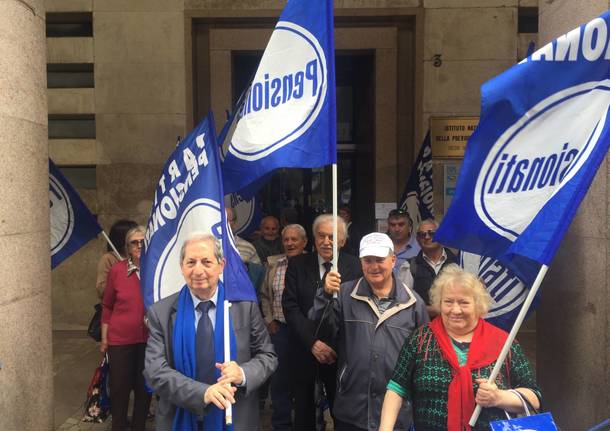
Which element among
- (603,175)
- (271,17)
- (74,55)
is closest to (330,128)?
(603,175)

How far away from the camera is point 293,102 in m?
3.71

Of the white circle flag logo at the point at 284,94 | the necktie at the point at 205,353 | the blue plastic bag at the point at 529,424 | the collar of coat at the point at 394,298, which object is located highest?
the white circle flag logo at the point at 284,94

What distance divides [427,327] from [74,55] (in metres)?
7.69

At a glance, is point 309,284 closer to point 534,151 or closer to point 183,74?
point 534,151

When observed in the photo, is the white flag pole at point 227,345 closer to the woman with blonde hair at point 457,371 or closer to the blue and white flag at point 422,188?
the woman with blonde hair at point 457,371

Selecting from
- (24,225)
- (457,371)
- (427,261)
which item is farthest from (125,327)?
(457,371)

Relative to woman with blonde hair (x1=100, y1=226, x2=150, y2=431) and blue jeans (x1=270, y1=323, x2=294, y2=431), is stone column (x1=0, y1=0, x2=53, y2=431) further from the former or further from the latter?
blue jeans (x1=270, y1=323, x2=294, y2=431)

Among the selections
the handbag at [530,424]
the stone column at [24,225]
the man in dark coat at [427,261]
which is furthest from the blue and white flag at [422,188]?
the handbag at [530,424]

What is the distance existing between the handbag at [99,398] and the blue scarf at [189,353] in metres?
2.34

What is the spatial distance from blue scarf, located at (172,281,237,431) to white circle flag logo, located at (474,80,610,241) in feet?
4.70

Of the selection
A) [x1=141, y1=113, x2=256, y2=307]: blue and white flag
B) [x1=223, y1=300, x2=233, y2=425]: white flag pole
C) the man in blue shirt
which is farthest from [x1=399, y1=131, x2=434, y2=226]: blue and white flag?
[x1=223, y1=300, x2=233, y2=425]: white flag pole

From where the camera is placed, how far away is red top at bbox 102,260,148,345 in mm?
4645

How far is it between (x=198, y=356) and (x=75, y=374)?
4.54 m

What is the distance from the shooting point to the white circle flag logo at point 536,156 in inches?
→ 109
